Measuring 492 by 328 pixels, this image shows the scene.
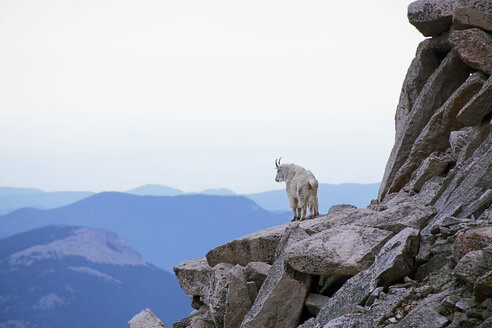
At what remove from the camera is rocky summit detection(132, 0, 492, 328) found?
11.1 meters

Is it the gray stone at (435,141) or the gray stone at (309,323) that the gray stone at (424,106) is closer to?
the gray stone at (435,141)

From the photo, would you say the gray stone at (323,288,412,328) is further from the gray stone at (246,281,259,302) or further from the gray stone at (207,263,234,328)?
the gray stone at (207,263,234,328)

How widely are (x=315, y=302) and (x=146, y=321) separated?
8.49m

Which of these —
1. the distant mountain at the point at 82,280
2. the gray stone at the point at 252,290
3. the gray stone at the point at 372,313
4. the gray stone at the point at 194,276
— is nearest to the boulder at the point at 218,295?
the gray stone at the point at 252,290

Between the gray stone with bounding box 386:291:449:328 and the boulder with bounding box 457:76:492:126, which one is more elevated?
the boulder with bounding box 457:76:492:126

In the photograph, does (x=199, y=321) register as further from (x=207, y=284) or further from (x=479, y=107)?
(x=479, y=107)

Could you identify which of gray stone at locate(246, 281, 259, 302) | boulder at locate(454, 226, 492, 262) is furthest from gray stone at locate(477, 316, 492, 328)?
gray stone at locate(246, 281, 259, 302)

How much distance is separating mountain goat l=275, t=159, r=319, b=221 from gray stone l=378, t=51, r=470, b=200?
9.02ft

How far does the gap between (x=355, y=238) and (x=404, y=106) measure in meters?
10.0

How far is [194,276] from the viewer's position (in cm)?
2089

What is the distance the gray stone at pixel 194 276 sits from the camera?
806 inches

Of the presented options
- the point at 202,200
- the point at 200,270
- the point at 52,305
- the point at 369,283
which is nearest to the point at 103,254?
the point at 52,305

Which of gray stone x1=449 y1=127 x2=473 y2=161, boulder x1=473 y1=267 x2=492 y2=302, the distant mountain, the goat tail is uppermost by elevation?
gray stone x1=449 y1=127 x2=473 y2=161

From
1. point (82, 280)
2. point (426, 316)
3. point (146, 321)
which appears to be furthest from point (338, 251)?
point (82, 280)
